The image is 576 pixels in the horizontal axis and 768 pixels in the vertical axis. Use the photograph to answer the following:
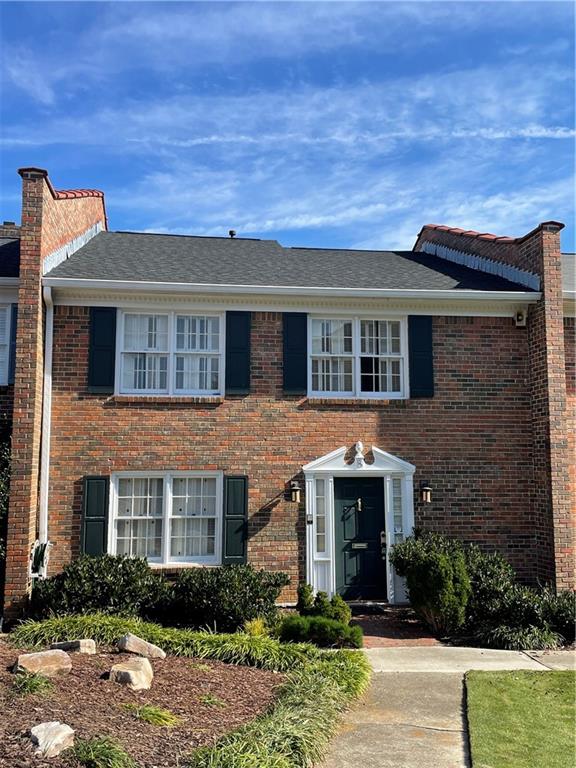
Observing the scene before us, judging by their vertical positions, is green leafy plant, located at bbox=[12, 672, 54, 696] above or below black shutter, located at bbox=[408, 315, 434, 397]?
below

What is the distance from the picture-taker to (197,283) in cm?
1079

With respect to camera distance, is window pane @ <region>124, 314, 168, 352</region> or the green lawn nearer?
the green lawn

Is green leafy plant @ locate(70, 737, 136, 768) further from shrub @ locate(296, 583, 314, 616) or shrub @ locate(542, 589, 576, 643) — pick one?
shrub @ locate(542, 589, 576, 643)

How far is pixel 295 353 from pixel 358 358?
114cm

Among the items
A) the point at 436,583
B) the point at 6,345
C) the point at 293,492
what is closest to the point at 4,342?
the point at 6,345

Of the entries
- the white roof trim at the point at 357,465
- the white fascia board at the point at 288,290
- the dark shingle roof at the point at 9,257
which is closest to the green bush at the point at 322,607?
the white roof trim at the point at 357,465

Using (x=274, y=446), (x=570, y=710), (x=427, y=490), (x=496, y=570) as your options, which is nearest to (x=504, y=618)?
(x=496, y=570)

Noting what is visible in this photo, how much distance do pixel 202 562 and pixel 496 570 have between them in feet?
14.9

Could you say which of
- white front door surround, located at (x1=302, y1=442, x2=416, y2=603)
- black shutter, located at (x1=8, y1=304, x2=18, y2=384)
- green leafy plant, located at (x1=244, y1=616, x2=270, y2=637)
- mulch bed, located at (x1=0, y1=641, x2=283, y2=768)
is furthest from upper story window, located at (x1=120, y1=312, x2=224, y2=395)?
mulch bed, located at (x1=0, y1=641, x2=283, y2=768)

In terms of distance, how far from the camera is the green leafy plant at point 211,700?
6.20 meters

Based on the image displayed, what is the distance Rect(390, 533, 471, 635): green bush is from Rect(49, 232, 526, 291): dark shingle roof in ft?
14.9

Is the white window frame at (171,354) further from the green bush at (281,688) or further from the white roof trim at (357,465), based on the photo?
the green bush at (281,688)

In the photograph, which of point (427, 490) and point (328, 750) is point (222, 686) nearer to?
point (328, 750)

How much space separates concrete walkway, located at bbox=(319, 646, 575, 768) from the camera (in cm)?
540
